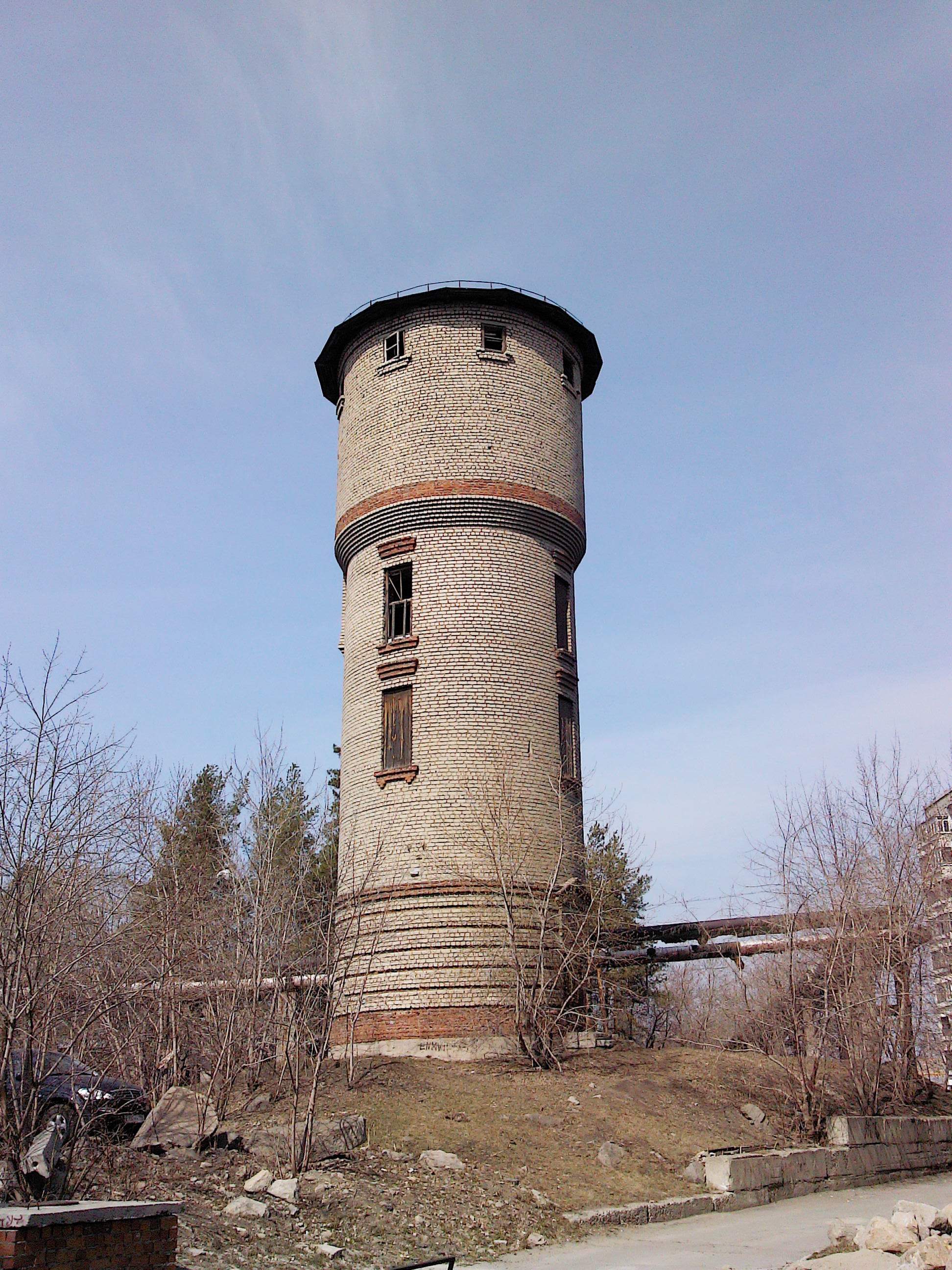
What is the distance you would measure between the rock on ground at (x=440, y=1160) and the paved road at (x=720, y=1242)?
2.04 metres

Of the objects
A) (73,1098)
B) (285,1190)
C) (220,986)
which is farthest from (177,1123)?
(220,986)

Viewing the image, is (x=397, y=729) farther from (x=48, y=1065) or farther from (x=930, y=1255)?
(x=930, y=1255)

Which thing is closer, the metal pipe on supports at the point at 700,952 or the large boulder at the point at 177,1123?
the large boulder at the point at 177,1123

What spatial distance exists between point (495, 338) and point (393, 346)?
2093mm

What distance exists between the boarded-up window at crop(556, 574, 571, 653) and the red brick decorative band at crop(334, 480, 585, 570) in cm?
78

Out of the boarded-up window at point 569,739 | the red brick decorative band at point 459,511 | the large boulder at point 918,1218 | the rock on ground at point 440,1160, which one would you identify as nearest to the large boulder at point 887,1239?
the large boulder at point 918,1218

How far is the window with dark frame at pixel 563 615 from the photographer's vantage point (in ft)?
73.1

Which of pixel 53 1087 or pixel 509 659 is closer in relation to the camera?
pixel 53 1087

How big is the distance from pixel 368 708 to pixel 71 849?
9.33 meters

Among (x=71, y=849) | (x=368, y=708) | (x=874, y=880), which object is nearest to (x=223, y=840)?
(x=368, y=708)

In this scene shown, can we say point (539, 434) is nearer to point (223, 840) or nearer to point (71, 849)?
point (223, 840)

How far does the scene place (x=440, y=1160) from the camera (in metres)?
13.3

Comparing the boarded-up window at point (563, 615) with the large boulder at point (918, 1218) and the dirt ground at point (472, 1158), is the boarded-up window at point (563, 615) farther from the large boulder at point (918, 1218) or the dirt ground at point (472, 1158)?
the large boulder at point (918, 1218)

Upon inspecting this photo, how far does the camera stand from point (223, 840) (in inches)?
885
